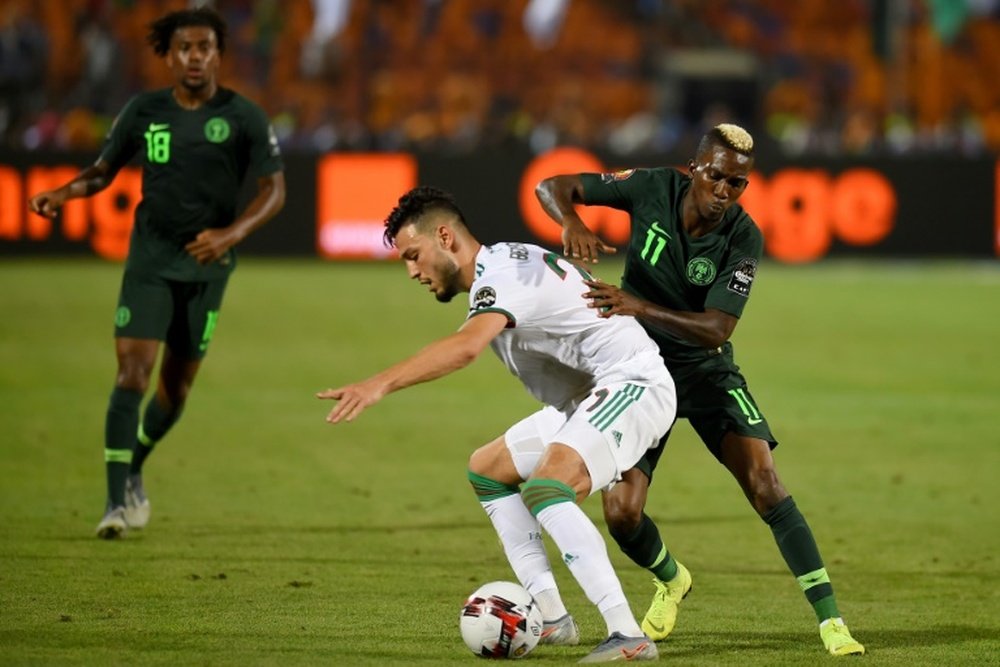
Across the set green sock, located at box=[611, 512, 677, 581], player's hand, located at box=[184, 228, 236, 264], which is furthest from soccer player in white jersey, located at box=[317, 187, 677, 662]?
player's hand, located at box=[184, 228, 236, 264]

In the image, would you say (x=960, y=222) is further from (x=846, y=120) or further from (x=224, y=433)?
(x=224, y=433)

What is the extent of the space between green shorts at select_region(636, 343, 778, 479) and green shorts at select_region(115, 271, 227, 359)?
10.5ft

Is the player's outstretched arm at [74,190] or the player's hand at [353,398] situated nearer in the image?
the player's hand at [353,398]

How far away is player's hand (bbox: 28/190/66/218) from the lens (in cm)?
902

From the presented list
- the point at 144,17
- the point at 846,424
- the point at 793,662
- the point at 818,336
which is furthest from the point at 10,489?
the point at 144,17

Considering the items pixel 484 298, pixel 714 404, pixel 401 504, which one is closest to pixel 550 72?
pixel 401 504

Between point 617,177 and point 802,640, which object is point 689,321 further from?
point 802,640

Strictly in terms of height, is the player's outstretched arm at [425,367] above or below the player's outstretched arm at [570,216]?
below

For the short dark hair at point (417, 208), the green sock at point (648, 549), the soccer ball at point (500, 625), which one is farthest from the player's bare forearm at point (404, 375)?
the green sock at point (648, 549)

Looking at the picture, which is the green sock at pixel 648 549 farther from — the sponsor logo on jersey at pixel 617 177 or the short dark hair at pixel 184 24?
the short dark hair at pixel 184 24

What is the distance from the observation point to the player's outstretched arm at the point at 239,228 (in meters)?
9.09

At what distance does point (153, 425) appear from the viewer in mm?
9562

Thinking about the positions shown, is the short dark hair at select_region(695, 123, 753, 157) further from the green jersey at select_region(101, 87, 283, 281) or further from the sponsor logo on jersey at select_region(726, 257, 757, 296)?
the green jersey at select_region(101, 87, 283, 281)

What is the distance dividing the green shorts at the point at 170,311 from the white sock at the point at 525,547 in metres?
2.99
